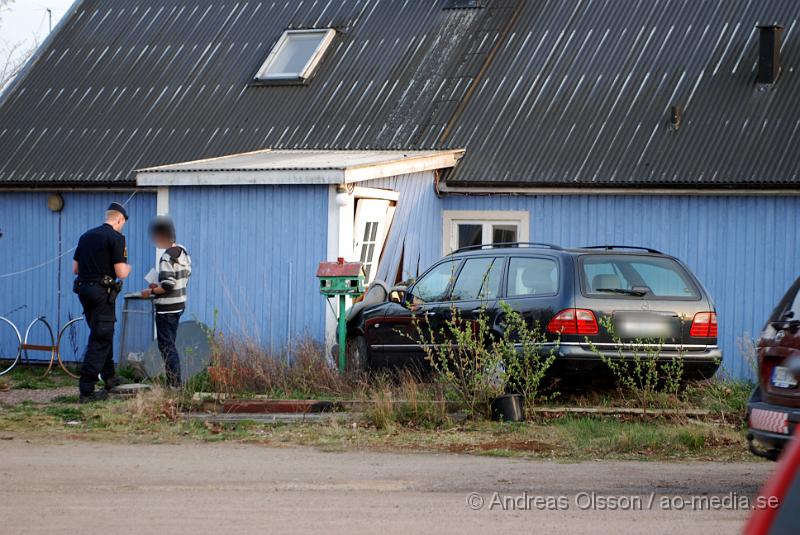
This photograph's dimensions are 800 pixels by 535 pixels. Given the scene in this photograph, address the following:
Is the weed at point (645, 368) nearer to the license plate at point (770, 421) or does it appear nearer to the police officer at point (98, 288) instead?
the license plate at point (770, 421)

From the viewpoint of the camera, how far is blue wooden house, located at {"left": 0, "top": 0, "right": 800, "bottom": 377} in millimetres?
14266

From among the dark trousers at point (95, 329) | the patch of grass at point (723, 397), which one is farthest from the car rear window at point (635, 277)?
the dark trousers at point (95, 329)

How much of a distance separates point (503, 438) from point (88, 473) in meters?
3.40

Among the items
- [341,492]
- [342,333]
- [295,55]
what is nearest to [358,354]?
[342,333]

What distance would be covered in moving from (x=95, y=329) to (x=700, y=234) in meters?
7.98

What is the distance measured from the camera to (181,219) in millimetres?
14445

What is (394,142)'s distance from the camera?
16.7m

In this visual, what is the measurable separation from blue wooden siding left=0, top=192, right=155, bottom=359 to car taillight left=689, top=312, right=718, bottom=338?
8656 mm

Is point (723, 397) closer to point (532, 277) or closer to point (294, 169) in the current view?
point (532, 277)

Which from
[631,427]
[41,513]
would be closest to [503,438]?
[631,427]

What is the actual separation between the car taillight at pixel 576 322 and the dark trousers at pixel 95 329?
468 centimetres

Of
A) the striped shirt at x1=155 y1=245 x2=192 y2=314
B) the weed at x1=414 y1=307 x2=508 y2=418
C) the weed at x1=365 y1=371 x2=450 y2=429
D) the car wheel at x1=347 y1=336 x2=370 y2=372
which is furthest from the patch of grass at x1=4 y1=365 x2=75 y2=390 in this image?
the weed at x1=414 y1=307 x2=508 y2=418

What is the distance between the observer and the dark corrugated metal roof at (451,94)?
15.8 m

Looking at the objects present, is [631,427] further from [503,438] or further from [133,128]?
[133,128]
